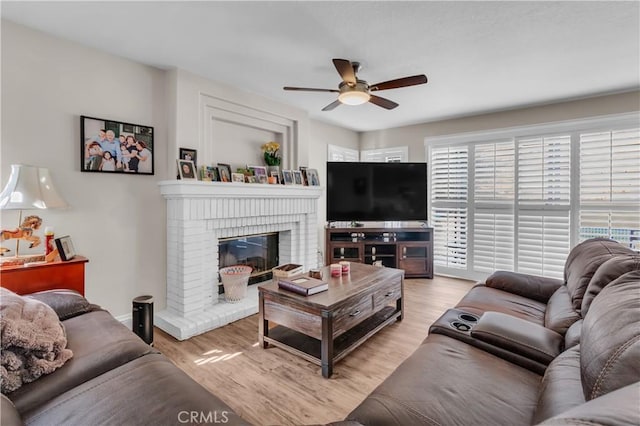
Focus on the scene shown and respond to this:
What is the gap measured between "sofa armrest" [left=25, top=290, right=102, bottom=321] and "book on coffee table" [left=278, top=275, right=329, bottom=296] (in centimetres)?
121

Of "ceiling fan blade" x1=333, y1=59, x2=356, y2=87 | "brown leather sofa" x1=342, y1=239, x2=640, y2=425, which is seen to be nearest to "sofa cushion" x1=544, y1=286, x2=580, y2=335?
"brown leather sofa" x1=342, y1=239, x2=640, y2=425

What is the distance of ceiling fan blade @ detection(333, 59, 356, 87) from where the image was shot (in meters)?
2.13

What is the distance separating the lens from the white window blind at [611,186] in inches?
133

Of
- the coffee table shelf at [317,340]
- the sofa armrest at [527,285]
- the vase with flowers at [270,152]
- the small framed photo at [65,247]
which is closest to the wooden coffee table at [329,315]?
the coffee table shelf at [317,340]

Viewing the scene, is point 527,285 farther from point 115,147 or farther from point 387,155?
point 115,147

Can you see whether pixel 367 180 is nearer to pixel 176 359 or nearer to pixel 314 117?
pixel 314 117

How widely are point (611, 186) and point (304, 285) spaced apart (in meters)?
3.76

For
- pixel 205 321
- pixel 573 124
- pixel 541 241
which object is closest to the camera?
pixel 205 321

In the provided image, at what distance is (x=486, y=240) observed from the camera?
4.35 m

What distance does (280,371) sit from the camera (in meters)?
2.13

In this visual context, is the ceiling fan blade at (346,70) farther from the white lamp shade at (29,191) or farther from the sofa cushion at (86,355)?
the white lamp shade at (29,191)

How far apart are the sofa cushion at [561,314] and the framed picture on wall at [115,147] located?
3277 millimetres

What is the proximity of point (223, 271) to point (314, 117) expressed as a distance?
8.55 feet

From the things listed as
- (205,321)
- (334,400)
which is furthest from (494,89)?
(205,321)
